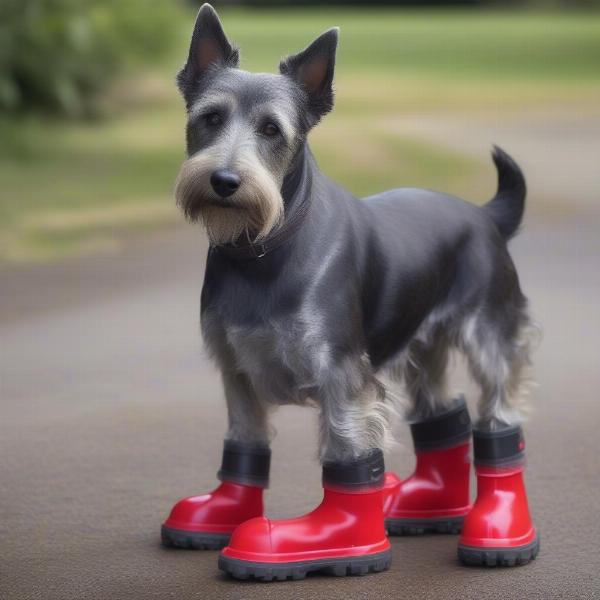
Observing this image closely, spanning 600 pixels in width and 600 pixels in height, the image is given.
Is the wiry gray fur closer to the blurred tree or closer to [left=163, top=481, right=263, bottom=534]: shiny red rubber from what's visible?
[left=163, top=481, right=263, bottom=534]: shiny red rubber

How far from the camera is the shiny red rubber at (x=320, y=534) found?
4902mm

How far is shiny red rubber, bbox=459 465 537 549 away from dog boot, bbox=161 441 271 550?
84 cm

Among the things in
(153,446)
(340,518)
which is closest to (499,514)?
(340,518)

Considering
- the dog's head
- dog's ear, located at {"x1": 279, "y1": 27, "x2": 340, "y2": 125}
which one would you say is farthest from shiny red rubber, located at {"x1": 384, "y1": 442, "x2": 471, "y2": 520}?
dog's ear, located at {"x1": 279, "y1": 27, "x2": 340, "y2": 125}

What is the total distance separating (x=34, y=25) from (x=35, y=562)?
1337 cm

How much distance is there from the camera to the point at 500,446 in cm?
526

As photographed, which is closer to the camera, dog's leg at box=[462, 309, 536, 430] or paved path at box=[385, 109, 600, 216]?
dog's leg at box=[462, 309, 536, 430]

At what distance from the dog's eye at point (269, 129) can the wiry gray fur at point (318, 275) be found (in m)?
0.01

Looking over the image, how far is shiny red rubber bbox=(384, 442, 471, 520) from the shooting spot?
564 centimetres

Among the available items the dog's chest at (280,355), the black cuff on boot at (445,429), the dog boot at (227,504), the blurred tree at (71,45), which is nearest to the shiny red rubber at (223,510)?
the dog boot at (227,504)

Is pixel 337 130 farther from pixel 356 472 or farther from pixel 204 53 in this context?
pixel 356 472

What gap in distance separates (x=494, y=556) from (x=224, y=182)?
186cm

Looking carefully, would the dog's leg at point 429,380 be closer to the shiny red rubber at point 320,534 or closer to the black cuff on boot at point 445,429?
the black cuff on boot at point 445,429

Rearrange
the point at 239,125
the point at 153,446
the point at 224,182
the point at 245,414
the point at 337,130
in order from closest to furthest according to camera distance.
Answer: the point at 224,182, the point at 239,125, the point at 245,414, the point at 153,446, the point at 337,130
